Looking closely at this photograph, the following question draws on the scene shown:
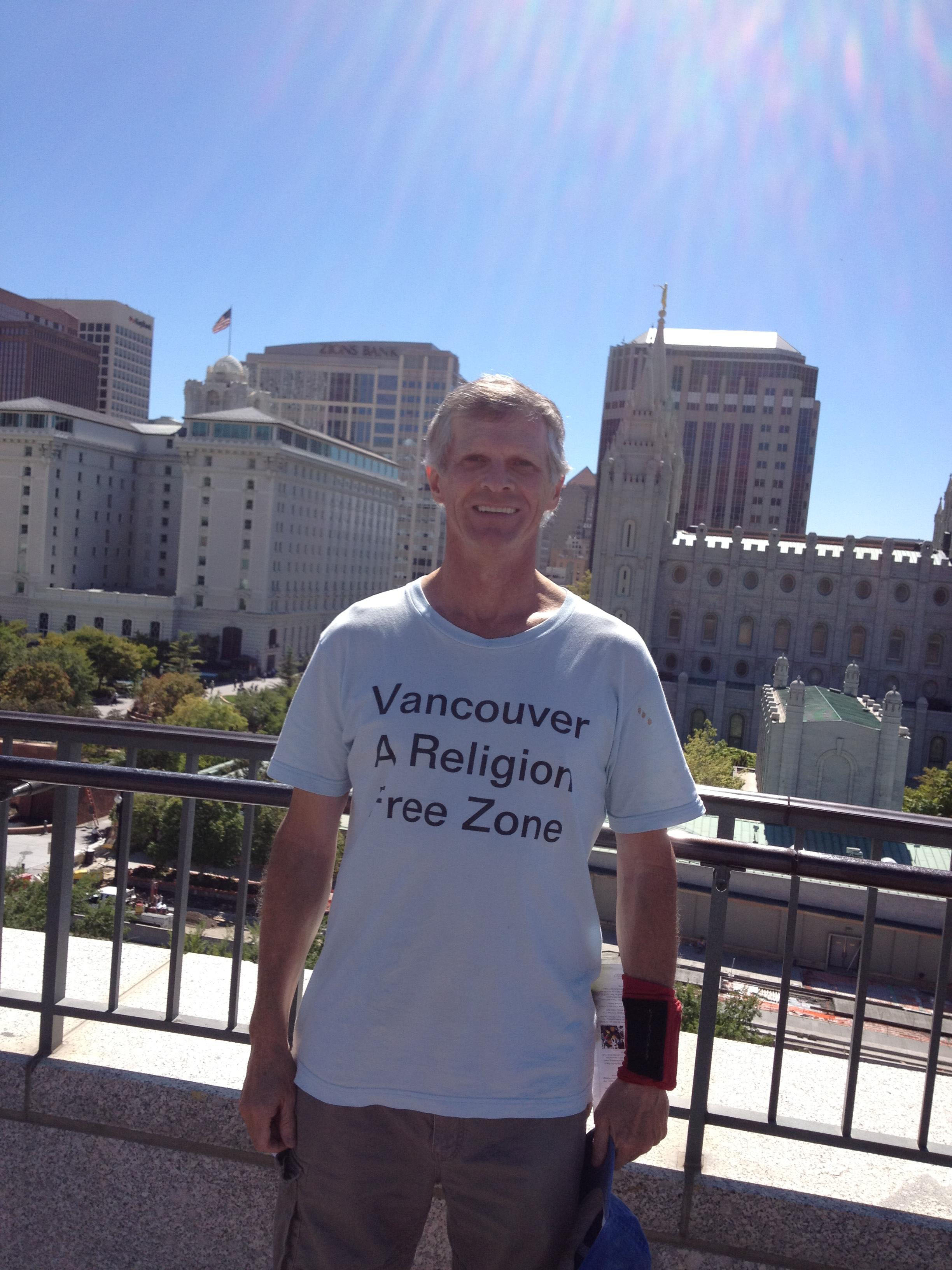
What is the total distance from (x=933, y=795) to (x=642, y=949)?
4378cm

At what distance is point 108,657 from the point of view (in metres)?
64.9

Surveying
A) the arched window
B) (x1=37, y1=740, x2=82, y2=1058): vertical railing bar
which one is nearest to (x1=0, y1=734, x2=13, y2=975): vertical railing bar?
(x1=37, y1=740, x2=82, y2=1058): vertical railing bar

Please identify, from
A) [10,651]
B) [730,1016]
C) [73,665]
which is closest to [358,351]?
[10,651]

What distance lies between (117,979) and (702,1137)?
196 centimetres

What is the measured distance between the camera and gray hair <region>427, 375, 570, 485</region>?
2.40m

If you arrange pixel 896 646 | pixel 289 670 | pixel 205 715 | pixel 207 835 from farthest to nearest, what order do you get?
1. pixel 289 670
2. pixel 896 646
3. pixel 205 715
4. pixel 207 835

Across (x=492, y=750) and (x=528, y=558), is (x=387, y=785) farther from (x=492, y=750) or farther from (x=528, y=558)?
(x=528, y=558)

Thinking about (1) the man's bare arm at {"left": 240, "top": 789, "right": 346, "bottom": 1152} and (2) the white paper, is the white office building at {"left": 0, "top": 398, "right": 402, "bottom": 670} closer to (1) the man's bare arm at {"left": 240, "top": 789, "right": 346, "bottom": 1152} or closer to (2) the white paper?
(1) the man's bare arm at {"left": 240, "top": 789, "right": 346, "bottom": 1152}

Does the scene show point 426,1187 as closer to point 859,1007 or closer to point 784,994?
point 784,994

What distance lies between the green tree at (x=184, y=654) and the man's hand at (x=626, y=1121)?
65.6 meters

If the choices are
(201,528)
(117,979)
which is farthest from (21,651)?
(117,979)

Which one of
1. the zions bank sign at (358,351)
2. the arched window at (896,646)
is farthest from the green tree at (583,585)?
the zions bank sign at (358,351)

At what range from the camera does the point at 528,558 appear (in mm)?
2529

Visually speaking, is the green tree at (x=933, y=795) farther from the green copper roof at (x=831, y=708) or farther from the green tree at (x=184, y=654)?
the green tree at (x=184, y=654)
